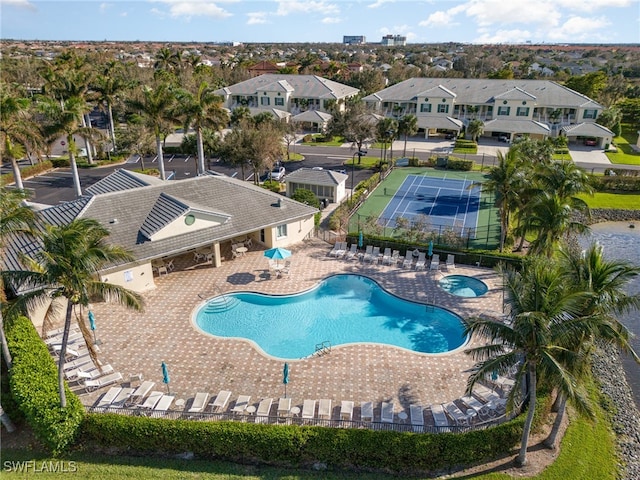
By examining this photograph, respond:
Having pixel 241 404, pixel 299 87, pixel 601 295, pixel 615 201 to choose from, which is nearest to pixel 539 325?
A: pixel 601 295

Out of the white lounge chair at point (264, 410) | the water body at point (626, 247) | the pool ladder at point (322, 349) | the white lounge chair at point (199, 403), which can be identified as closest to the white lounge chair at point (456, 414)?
the pool ladder at point (322, 349)

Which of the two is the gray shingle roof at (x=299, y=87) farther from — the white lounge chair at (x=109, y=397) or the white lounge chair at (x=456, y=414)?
the white lounge chair at (x=456, y=414)

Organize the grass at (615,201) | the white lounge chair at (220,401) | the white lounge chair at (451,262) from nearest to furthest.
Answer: the white lounge chair at (220,401) → the white lounge chair at (451,262) → the grass at (615,201)

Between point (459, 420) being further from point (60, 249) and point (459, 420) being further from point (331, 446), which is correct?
point (60, 249)

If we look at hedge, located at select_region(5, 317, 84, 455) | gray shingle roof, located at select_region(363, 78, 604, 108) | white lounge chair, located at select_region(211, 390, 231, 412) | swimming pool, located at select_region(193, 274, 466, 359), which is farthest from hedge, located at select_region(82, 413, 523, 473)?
gray shingle roof, located at select_region(363, 78, 604, 108)

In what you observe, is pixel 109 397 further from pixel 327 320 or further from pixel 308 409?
pixel 327 320

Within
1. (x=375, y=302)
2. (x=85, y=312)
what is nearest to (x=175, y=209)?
(x=85, y=312)
